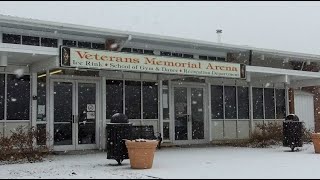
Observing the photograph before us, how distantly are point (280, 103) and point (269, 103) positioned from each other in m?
0.81

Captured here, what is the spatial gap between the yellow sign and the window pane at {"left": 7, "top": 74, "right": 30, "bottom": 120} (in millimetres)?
2995

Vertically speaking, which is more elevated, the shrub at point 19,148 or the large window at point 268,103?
the large window at point 268,103

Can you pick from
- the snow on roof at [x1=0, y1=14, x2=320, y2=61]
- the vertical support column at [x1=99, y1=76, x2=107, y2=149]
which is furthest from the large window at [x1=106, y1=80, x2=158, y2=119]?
the snow on roof at [x1=0, y1=14, x2=320, y2=61]

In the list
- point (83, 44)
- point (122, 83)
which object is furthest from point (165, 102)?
point (83, 44)

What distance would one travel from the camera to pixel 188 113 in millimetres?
18797

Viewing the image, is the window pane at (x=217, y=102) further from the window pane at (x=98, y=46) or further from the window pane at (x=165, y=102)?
the window pane at (x=98, y=46)

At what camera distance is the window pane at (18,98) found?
14.3 meters

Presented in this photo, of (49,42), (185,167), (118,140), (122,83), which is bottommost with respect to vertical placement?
(185,167)

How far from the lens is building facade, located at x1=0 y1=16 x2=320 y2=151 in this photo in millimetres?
13602

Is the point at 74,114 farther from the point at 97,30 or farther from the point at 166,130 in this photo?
the point at 166,130

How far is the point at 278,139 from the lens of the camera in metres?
18.6

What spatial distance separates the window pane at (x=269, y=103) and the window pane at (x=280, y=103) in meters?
0.37

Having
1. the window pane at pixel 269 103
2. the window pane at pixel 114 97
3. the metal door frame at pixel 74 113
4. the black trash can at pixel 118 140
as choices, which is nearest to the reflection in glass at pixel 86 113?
the metal door frame at pixel 74 113

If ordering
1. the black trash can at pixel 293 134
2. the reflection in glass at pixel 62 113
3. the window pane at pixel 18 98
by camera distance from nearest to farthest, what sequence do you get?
the window pane at pixel 18 98
the reflection in glass at pixel 62 113
the black trash can at pixel 293 134
